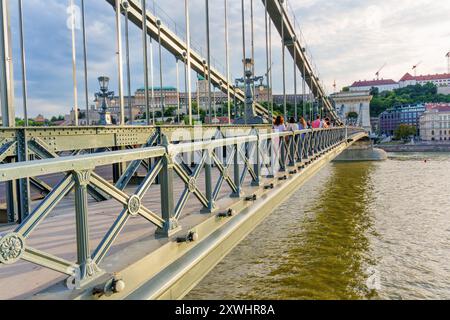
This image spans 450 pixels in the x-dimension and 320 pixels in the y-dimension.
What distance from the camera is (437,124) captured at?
4048 inches

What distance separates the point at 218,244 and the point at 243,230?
100 centimetres

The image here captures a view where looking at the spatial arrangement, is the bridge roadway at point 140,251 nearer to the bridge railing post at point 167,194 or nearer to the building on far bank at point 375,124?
the bridge railing post at point 167,194

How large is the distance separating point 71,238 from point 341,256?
23.6ft

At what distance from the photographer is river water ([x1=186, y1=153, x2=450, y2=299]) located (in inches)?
308

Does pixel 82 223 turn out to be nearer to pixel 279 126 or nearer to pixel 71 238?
pixel 71 238

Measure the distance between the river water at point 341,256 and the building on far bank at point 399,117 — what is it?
10587 cm

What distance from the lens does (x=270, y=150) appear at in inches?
302

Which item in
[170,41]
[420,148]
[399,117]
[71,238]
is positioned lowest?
[420,148]

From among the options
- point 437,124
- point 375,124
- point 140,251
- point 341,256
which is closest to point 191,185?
point 140,251

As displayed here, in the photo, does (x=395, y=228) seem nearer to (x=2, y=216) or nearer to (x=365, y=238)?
(x=365, y=238)

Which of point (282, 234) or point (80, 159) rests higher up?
point (80, 159)

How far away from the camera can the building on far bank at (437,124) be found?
10238cm

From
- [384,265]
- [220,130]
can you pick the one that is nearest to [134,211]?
[220,130]

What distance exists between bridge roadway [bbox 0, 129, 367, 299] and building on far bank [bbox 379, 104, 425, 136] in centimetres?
11670
